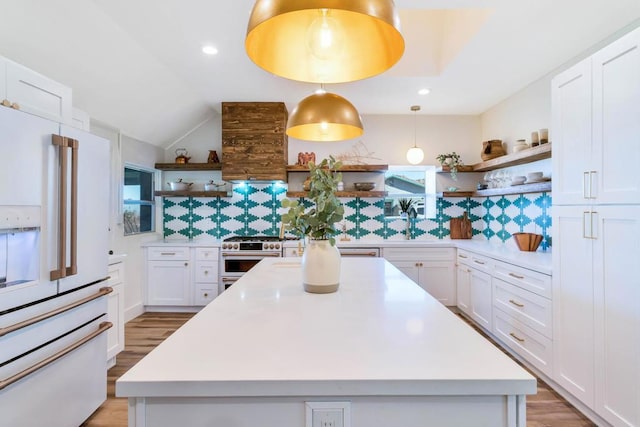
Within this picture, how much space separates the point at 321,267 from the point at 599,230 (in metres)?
1.71

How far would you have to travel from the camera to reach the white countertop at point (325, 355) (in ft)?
2.46

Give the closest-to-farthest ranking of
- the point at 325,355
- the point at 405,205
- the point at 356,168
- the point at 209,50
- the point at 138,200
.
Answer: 1. the point at 325,355
2. the point at 209,50
3. the point at 138,200
4. the point at 356,168
5. the point at 405,205

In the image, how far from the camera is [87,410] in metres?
1.92

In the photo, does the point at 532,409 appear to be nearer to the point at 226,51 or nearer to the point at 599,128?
the point at 599,128

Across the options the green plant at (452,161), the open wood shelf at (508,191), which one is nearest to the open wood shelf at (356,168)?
the green plant at (452,161)

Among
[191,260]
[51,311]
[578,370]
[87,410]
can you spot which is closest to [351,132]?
[51,311]

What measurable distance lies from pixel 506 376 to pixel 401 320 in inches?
16.5

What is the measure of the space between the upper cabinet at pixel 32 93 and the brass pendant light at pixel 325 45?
1.49 meters

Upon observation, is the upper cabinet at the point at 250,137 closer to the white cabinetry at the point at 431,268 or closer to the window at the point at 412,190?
the window at the point at 412,190

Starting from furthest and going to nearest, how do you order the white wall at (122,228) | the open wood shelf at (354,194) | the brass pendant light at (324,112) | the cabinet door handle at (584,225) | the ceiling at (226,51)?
the open wood shelf at (354,194), the white wall at (122,228), the ceiling at (226,51), the cabinet door handle at (584,225), the brass pendant light at (324,112)

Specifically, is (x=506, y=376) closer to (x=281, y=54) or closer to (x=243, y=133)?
(x=281, y=54)

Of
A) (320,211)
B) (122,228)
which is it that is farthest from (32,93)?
(122,228)

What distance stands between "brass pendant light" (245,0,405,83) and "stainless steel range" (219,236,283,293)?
2.99m

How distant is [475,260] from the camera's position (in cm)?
347
